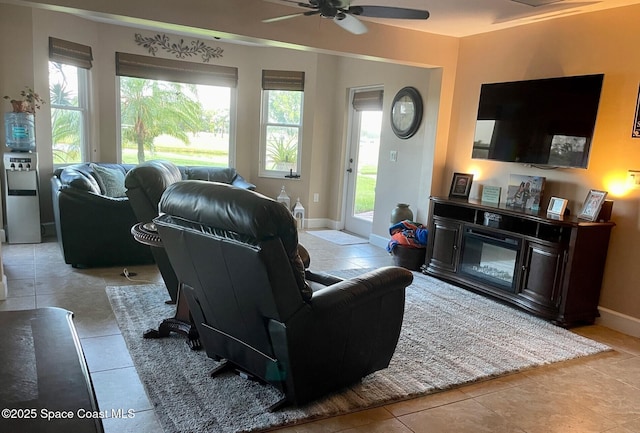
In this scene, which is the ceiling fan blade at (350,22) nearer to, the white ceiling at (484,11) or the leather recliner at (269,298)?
the white ceiling at (484,11)

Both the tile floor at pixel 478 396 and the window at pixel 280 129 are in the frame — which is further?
the window at pixel 280 129

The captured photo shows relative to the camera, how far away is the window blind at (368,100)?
6250 mm

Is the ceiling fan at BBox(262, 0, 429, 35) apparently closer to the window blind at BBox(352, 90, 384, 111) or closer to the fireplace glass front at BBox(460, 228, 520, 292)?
the fireplace glass front at BBox(460, 228, 520, 292)

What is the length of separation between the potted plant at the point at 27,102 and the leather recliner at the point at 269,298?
12.7ft

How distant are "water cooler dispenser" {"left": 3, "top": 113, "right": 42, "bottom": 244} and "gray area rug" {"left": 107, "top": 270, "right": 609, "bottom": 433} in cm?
208

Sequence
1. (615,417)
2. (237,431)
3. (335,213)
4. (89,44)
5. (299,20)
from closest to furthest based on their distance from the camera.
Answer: (237,431)
(615,417)
(299,20)
(89,44)
(335,213)

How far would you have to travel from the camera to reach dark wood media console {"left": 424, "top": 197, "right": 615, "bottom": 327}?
3654mm

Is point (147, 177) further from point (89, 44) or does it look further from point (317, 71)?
point (317, 71)

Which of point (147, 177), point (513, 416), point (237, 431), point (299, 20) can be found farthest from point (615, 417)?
point (299, 20)

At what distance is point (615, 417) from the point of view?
8.12 feet

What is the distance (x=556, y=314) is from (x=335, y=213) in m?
3.95

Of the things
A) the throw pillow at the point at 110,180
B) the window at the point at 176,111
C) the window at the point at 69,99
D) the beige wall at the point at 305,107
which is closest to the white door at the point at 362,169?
the beige wall at the point at 305,107

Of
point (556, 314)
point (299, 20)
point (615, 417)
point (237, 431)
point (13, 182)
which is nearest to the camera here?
point (237, 431)

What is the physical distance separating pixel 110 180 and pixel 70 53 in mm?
1666
